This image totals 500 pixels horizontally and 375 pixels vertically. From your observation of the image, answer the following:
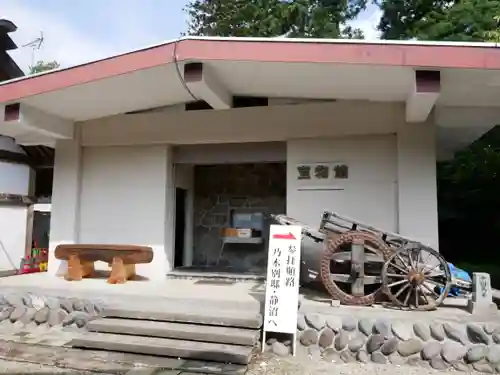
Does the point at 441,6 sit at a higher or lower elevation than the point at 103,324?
higher

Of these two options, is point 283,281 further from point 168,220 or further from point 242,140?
point 168,220

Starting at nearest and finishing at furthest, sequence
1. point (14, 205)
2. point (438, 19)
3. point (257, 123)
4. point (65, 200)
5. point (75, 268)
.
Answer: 1. point (75, 268)
2. point (257, 123)
3. point (65, 200)
4. point (14, 205)
5. point (438, 19)

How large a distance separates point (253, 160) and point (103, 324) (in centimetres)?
358

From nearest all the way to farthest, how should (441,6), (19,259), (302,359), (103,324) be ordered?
(302,359) → (103,324) → (19,259) → (441,6)

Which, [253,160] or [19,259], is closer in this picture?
[253,160]

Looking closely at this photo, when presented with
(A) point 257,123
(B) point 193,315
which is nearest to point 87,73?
(A) point 257,123

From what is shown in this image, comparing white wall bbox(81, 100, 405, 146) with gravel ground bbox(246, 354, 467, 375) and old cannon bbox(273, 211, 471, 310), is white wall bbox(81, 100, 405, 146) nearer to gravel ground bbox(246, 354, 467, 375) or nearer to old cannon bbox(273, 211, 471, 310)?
old cannon bbox(273, 211, 471, 310)

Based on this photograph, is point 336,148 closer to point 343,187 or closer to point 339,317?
point 343,187

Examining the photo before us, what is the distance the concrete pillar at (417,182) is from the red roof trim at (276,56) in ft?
5.46

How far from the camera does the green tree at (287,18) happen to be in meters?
13.8

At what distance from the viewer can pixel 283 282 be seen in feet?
15.5

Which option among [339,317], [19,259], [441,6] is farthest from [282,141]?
[441,6]

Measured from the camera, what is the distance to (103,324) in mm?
4938

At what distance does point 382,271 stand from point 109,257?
3919mm
